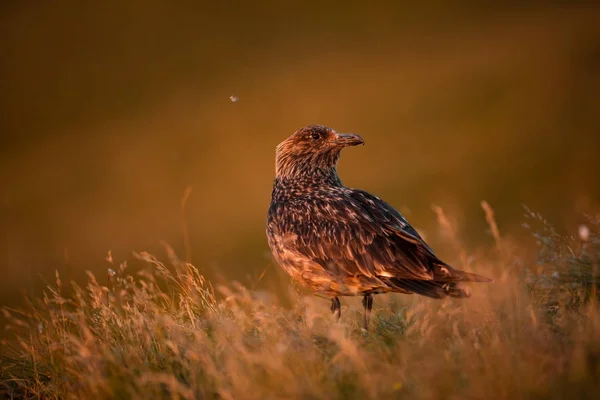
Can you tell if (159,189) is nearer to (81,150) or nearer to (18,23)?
(81,150)

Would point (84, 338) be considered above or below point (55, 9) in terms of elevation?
below

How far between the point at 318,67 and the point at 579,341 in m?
67.8

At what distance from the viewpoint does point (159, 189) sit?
47.8 meters

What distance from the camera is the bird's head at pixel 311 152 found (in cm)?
746

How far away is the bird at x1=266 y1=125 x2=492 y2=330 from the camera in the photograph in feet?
18.8

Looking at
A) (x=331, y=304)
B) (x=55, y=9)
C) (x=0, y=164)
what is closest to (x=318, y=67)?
(x=0, y=164)

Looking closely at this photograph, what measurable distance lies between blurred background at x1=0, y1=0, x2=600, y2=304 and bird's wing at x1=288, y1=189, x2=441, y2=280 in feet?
4.18

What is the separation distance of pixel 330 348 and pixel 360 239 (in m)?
1.66

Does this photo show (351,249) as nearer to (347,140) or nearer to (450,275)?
(450,275)

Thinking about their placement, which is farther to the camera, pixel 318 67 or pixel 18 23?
pixel 18 23

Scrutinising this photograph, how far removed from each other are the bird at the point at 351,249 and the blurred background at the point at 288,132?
106cm

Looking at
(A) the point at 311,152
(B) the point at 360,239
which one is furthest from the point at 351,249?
(A) the point at 311,152

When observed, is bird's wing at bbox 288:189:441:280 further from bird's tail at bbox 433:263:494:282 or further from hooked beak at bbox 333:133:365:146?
hooked beak at bbox 333:133:365:146

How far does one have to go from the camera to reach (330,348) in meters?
4.62
